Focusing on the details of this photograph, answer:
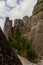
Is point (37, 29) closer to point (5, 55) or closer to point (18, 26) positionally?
point (18, 26)

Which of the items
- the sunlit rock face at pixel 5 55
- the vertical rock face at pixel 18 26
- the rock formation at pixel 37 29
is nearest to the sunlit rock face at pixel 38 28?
the rock formation at pixel 37 29

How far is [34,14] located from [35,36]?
8.75m

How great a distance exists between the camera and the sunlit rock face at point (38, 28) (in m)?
63.9

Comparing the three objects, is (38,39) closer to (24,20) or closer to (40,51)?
(40,51)

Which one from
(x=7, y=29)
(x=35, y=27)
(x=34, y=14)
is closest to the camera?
(x=35, y=27)

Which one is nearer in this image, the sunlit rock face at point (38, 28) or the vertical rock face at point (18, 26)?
the sunlit rock face at point (38, 28)

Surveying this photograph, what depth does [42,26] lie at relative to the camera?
216 ft

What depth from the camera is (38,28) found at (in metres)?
65.7

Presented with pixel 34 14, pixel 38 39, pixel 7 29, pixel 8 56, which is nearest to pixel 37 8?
pixel 34 14

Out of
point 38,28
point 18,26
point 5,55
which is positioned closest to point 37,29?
point 38,28

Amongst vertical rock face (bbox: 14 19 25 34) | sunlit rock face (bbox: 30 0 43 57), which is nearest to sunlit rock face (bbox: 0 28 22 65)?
sunlit rock face (bbox: 30 0 43 57)

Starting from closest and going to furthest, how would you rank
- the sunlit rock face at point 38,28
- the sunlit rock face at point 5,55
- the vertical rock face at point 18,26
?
the sunlit rock face at point 5,55, the sunlit rock face at point 38,28, the vertical rock face at point 18,26

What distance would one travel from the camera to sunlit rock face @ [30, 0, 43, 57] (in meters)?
63.9

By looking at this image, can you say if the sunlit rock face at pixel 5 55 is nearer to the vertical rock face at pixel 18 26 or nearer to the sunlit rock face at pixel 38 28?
the sunlit rock face at pixel 38 28
